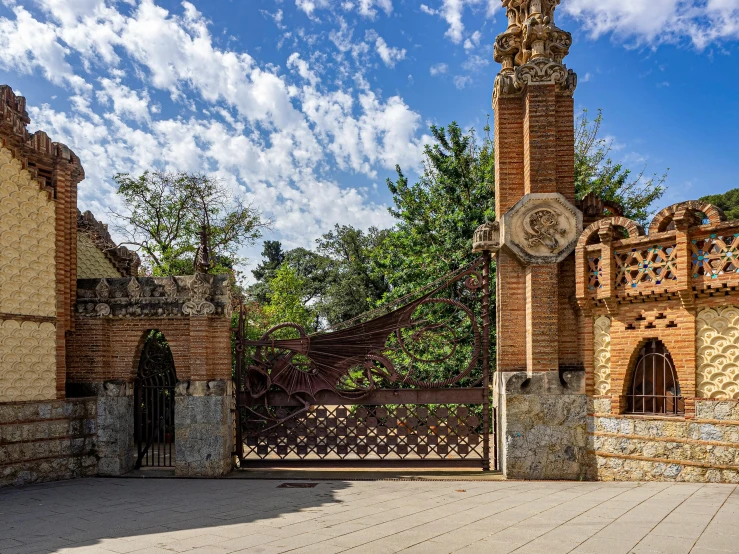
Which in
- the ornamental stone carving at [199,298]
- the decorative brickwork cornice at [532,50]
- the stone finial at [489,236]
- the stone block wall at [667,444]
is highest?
the decorative brickwork cornice at [532,50]

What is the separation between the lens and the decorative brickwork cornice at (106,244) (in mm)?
12586

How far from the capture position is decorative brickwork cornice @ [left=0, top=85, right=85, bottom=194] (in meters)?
8.80

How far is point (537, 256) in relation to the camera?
8.85m

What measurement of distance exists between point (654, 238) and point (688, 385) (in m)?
1.88

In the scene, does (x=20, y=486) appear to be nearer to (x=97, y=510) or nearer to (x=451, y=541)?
(x=97, y=510)

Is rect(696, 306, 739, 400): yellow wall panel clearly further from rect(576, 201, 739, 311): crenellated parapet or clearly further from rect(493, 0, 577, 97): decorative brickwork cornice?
rect(493, 0, 577, 97): decorative brickwork cornice

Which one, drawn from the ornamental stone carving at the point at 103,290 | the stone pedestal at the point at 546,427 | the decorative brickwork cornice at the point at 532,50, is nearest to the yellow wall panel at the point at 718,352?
the stone pedestal at the point at 546,427

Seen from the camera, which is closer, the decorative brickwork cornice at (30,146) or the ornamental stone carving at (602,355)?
the ornamental stone carving at (602,355)

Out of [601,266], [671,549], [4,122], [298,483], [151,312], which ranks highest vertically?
[4,122]

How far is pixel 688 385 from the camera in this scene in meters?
7.54

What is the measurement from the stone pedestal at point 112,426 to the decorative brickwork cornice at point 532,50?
757 centimetres

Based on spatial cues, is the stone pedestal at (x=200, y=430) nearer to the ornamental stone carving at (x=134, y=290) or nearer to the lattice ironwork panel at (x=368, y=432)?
the lattice ironwork panel at (x=368, y=432)

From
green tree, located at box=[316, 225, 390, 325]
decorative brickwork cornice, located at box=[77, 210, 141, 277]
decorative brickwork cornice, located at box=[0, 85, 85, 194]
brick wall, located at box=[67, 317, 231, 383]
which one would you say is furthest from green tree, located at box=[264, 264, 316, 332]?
decorative brickwork cornice, located at box=[0, 85, 85, 194]

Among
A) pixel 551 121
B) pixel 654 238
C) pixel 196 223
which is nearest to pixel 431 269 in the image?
pixel 551 121
